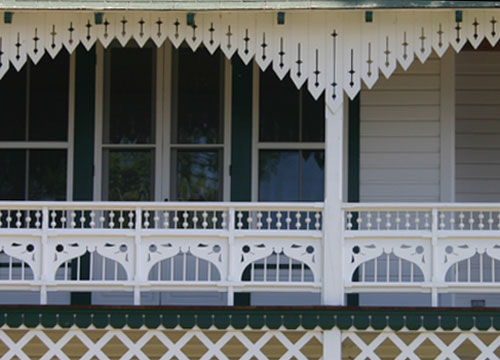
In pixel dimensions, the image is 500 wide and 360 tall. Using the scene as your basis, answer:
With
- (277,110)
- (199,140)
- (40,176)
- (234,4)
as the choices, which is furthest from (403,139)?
(40,176)

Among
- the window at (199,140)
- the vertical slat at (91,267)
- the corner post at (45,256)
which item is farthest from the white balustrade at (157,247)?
the window at (199,140)

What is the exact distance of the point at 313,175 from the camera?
9492 mm

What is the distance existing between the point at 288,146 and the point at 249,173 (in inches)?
21.5

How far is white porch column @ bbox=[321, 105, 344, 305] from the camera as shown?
25.5 ft

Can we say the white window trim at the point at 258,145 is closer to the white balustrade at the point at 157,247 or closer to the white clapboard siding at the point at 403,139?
the white clapboard siding at the point at 403,139

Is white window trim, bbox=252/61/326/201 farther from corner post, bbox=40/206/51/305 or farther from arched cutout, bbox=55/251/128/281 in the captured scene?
corner post, bbox=40/206/51/305

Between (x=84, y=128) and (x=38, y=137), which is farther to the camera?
(x=38, y=137)

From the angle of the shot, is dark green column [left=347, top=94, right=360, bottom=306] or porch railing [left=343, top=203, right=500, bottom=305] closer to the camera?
porch railing [left=343, top=203, right=500, bottom=305]

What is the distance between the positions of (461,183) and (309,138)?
1898 mm

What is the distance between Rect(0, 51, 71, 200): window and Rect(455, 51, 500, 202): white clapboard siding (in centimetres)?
458

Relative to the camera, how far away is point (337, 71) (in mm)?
7758

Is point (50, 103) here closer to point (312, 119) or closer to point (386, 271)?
point (312, 119)

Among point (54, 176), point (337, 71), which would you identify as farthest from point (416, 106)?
point (54, 176)

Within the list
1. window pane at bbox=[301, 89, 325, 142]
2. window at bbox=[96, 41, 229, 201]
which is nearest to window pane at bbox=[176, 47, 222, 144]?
window at bbox=[96, 41, 229, 201]
